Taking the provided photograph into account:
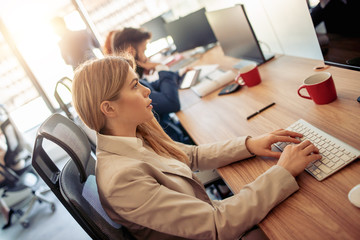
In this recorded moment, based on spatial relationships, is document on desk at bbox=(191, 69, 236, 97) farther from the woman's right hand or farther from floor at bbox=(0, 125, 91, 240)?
floor at bbox=(0, 125, 91, 240)

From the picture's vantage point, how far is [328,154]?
0.86 metres

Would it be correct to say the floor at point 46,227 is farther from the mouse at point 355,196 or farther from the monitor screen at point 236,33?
the mouse at point 355,196

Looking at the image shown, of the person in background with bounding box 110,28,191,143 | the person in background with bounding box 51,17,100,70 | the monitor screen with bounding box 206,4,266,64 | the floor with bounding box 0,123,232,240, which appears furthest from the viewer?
the person in background with bounding box 51,17,100,70

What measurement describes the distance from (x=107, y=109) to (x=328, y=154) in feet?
2.24

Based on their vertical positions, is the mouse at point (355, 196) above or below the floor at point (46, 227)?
above

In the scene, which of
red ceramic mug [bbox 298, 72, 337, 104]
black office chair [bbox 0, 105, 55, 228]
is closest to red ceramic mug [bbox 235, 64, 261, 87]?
red ceramic mug [bbox 298, 72, 337, 104]

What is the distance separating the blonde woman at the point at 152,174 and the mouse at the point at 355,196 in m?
0.14

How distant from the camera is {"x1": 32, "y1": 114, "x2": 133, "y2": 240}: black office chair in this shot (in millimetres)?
801

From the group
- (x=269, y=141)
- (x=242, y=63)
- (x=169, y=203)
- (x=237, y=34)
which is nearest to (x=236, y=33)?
(x=237, y=34)

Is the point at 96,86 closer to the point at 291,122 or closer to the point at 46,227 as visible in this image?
the point at 291,122

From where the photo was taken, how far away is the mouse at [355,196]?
683 millimetres

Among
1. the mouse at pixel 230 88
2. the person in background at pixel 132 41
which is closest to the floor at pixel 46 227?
the person in background at pixel 132 41

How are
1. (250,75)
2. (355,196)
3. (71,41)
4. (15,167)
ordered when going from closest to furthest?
(355,196), (250,75), (15,167), (71,41)

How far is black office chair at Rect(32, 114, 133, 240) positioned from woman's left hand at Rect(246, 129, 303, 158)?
1.67 ft
